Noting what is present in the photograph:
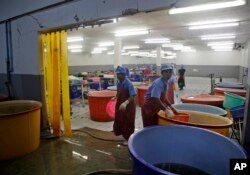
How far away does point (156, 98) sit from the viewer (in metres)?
3.07

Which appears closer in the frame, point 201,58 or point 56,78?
point 56,78

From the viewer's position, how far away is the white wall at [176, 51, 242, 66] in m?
13.6

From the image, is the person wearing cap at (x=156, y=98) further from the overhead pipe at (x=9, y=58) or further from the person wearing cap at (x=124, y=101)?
the overhead pipe at (x=9, y=58)

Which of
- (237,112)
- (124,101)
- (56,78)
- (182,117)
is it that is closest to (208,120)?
(182,117)

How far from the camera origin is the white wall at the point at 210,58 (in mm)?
13586

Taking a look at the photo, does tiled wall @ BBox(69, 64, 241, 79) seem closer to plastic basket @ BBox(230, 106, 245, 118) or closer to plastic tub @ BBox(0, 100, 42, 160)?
plastic basket @ BBox(230, 106, 245, 118)

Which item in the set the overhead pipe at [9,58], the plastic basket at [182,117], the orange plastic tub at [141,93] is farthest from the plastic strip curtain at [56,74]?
the orange plastic tub at [141,93]

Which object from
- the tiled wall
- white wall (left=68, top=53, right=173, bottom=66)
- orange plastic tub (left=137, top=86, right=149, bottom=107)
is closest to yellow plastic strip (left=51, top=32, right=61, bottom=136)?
orange plastic tub (left=137, top=86, right=149, bottom=107)

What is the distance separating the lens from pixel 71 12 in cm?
364

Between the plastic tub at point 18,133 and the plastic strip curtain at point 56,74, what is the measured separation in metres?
0.47

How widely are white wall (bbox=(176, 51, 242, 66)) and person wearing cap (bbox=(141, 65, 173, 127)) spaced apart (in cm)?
1195

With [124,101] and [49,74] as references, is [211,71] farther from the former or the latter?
[49,74]

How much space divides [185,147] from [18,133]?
8.82 ft

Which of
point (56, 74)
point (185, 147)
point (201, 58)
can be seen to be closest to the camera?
point (185, 147)
